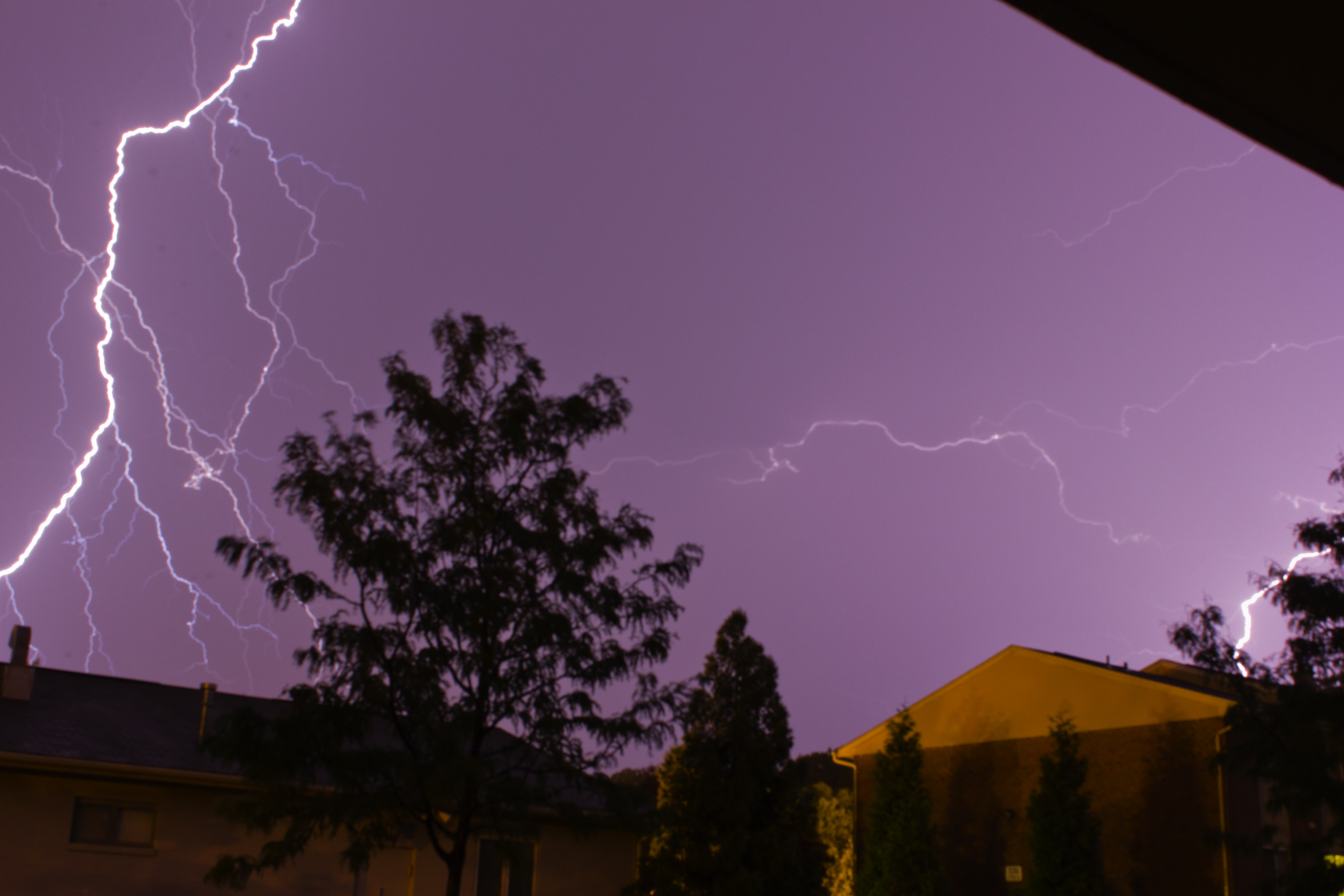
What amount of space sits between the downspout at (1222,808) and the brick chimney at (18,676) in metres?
18.8

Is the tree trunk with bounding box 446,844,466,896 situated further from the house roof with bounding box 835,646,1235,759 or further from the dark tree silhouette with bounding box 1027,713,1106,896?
the house roof with bounding box 835,646,1235,759

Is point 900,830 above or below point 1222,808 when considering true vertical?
below

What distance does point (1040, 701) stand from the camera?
2197 centimetres

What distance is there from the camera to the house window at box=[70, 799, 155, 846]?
13.2 m

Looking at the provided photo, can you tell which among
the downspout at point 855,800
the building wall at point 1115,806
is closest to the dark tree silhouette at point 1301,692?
the building wall at point 1115,806

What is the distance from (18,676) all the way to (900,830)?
51.2 feet

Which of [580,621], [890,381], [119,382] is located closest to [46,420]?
[119,382]

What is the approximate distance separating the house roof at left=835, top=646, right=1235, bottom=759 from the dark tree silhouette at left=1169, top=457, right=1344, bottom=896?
6.69m

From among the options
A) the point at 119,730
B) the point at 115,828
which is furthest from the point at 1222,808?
the point at 119,730

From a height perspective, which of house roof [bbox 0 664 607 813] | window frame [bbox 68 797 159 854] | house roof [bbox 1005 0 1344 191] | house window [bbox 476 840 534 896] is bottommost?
house window [bbox 476 840 534 896]

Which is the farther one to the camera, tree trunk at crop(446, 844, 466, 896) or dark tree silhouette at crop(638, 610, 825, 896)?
dark tree silhouette at crop(638, 610, 825, 896)

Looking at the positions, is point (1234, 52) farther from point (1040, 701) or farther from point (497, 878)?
point (1040, 701)

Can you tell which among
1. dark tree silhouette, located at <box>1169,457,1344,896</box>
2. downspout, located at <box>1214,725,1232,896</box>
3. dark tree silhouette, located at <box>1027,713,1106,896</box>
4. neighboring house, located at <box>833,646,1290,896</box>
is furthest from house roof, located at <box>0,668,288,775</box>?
downspout, located at <box>1214,725,1232,896</box>

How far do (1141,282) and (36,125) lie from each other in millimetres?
24768
